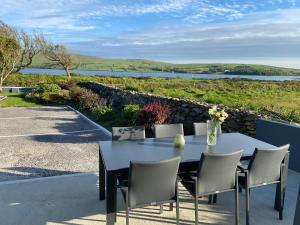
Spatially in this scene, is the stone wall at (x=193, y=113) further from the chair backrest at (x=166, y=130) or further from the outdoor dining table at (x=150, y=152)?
the chair backrest at (x=166, y=130)

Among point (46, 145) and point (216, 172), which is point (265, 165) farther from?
point (46, 145)

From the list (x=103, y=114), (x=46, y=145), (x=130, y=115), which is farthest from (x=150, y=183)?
(x=103, y=114)

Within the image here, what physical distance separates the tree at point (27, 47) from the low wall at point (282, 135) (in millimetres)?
27285

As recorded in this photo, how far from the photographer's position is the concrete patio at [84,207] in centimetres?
380

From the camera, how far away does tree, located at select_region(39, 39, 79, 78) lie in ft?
113

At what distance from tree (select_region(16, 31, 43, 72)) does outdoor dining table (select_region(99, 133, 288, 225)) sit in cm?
2795

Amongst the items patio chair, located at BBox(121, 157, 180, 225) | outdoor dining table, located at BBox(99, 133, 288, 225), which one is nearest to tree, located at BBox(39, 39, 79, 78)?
outdoor dining table, located at BBox(99, 133, 288, 225)

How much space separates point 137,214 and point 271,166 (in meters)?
1.75

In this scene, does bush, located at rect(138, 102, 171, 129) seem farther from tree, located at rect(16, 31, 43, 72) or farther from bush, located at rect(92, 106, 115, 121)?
tree, located at rect(16, 31, 43, 72)

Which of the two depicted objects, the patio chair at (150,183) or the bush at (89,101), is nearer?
the patio chair at (150,183)

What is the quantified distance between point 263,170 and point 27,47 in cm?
3042

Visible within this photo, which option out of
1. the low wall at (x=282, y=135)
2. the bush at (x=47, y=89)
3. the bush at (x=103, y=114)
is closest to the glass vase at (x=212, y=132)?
the low wall at (x=282, y=135)

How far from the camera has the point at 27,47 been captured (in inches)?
1190

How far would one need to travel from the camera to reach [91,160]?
21.1ft
